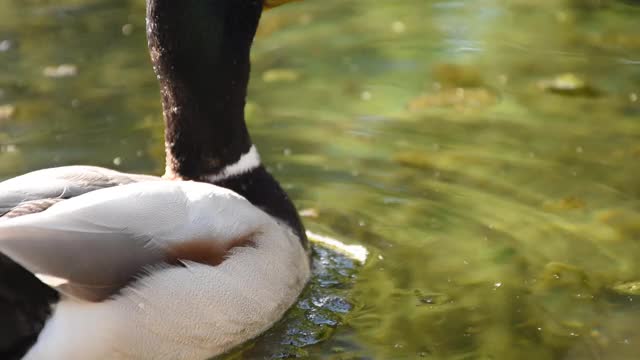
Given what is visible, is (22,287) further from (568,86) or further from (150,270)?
(568,86)

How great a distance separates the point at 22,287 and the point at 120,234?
351 mm

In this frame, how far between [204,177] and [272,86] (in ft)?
7.68

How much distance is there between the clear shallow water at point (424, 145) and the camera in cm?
433

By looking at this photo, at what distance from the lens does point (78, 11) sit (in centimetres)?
877

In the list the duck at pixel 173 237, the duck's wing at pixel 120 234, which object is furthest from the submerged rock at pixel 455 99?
the duck's wing at pixel 120 234

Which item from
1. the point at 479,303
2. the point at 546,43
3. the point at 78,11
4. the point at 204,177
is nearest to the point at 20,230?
the point at 204,177

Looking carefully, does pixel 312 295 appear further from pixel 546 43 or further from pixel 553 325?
pixel 546 43

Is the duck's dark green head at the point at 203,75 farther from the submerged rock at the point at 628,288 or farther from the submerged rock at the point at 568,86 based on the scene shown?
the submerged rock at the point at 568,86

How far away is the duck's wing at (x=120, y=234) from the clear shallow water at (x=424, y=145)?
464 mm

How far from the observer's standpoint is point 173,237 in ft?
12.6

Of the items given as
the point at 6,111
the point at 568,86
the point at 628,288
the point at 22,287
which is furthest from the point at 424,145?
the point at 22,287

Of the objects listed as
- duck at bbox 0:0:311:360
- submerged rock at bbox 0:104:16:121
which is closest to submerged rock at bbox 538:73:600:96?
duck at bbox 0:0:311:360

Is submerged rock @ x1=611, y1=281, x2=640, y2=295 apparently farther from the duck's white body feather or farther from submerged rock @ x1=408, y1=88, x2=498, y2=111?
submerged rock @ x1=408, y1=88, x2=498, y2=111

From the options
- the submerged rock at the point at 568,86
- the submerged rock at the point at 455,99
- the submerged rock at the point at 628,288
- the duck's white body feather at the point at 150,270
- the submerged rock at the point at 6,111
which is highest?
the duck's white body feather at the point at 150,270
